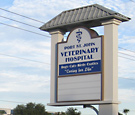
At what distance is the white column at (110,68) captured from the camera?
22.3 m

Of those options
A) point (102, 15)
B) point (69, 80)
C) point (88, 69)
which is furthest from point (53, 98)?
point (102, 15)

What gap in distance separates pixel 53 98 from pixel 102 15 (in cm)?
611

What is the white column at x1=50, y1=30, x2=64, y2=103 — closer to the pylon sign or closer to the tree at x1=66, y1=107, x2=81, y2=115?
the pylon sign

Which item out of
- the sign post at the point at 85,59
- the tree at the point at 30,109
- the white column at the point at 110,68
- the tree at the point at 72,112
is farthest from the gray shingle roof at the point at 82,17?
the tree at the point at 30,109

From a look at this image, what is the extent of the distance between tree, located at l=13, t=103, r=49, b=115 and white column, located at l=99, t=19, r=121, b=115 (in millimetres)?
70363

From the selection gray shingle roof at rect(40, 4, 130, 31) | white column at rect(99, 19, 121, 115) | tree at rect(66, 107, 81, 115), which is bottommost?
tree at rect(66, 107, 81, 115)

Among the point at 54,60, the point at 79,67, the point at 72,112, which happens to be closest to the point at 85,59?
the point at 79,67

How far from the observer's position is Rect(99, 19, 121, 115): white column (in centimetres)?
2227

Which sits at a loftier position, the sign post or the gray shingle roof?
the gray shingle roof

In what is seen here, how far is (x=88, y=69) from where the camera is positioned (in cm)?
2333

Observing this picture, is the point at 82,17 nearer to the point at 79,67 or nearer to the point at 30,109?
the point at 79,67

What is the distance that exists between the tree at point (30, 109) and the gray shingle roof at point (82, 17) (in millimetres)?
67779

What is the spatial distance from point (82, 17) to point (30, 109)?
72072mm

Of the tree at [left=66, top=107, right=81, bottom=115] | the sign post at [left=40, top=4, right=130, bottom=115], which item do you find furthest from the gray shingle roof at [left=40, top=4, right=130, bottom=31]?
the tree at [left=66, top=107, right=81, bottom=115]
